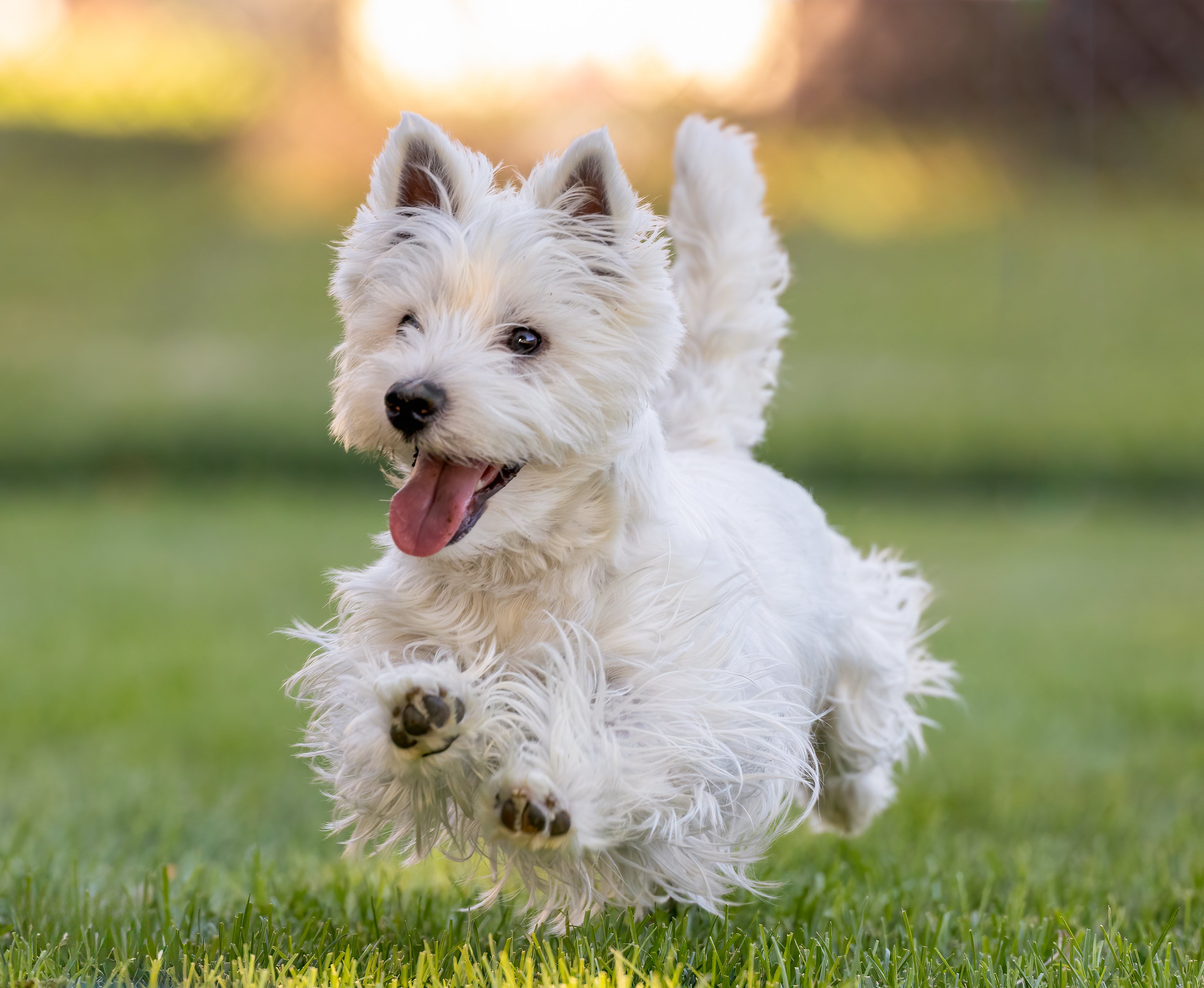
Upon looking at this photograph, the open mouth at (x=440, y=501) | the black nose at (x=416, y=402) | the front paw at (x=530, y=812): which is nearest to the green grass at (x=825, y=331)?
the open mouth at (x=440, y=501)

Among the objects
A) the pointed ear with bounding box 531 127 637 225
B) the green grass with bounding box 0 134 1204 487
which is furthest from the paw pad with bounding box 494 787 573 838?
the green grass with bounding box 0 134 1204 487

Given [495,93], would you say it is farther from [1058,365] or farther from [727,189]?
[727,189]

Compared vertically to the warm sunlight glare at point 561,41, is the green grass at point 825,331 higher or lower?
lower

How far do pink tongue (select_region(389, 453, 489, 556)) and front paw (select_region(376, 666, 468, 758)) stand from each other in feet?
0.74

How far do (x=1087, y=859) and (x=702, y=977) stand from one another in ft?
5.87

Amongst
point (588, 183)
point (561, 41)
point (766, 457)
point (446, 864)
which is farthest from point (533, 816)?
point (561, 41)

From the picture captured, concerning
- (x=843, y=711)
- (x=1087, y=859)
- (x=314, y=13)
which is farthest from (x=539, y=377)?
(x=314, y=13)

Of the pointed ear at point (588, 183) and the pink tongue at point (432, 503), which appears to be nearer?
the pink tongue at point (432, 503)

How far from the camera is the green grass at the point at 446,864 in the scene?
2752mm

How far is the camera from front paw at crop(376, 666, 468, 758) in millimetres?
2365

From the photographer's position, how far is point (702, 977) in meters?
2.59

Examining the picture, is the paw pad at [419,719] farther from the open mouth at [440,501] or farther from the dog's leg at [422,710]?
the open mouth at [440,501]

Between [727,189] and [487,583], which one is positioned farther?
[727,189]

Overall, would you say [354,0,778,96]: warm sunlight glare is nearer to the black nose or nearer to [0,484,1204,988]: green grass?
[0,484,1204,988]: green grass
